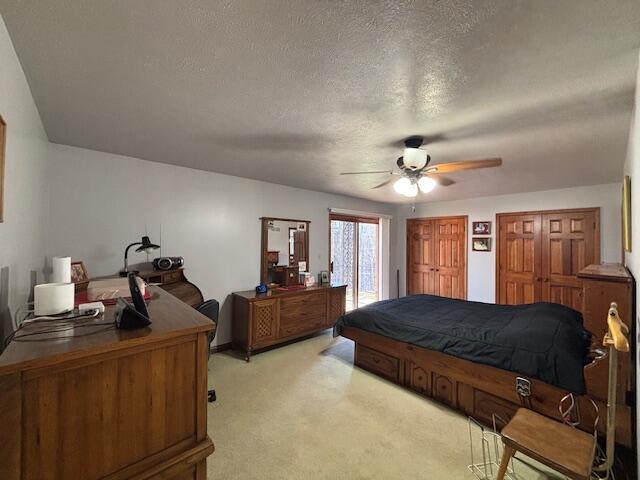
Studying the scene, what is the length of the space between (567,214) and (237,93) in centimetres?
503

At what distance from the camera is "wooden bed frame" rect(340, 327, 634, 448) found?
1940mm

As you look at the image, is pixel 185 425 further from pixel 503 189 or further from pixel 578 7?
pixel 503 189

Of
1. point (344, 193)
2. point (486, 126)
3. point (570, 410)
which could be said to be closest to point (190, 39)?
point (486, 126)

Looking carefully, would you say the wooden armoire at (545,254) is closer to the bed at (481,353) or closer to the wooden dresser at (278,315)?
the bed at (481,353)

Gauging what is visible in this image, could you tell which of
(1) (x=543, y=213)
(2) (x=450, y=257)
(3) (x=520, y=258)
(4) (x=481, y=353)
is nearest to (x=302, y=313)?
(4) (x=481, y=353)

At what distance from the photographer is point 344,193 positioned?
201 inches

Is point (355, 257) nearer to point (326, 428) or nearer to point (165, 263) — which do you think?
point (165, 263)

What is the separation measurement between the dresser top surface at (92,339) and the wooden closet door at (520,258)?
5.28m

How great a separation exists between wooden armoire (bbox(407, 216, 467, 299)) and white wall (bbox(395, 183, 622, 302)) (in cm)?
12

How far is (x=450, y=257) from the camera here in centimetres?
560

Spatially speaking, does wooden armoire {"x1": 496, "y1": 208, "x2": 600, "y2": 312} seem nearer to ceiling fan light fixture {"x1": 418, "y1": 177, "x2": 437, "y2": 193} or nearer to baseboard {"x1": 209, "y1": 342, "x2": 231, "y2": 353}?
ceiling fan light fixture {"x1": 418, "y1": 177, "x2": 437, "y2": 193}

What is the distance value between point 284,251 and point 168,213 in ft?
5.69

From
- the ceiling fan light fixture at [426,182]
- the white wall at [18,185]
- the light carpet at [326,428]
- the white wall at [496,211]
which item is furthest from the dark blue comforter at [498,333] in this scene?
the white wall at [18,185]

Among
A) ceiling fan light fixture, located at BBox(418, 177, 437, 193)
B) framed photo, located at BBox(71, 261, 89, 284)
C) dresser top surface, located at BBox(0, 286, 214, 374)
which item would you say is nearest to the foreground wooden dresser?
dresser top surface, located at BBox(0, 286, 214, 374)
